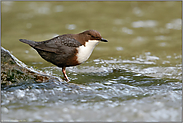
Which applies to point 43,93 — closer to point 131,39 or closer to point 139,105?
point 139,105

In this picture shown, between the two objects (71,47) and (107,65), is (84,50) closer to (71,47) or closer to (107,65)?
(71,47)

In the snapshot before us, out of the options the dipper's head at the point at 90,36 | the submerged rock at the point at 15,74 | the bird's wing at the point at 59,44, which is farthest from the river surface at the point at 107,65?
the dipper's head at the point at 90,36

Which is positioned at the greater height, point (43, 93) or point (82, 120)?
point (43, 93)

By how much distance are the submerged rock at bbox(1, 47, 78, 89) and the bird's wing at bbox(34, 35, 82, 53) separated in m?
0.43

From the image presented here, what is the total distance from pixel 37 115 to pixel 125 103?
1167 millimetres

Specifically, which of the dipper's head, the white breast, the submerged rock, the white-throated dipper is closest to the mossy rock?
the submerged rock

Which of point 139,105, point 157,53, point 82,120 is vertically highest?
point 157,53

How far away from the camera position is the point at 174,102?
3.48 m

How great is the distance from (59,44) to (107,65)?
5.45ft

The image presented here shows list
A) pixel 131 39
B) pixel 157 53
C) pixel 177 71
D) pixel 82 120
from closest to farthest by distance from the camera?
1. pixel 82 120
2. pixel 177 71
3. pixel 157 53
4. pixel 131 39

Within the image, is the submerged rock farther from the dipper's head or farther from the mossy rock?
the dipper's head

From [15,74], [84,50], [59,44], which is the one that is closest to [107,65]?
[84,50]

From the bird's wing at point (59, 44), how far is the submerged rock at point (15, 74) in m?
0.43

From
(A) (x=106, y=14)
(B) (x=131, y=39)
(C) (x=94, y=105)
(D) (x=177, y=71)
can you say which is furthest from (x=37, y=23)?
(C) (x=94, y=105)
